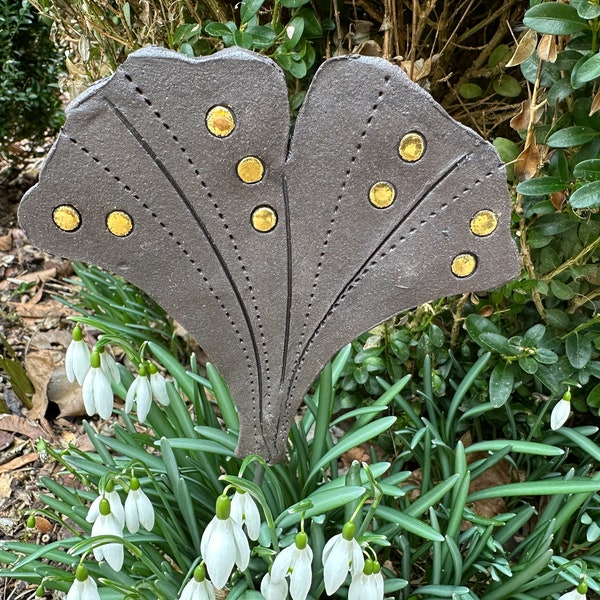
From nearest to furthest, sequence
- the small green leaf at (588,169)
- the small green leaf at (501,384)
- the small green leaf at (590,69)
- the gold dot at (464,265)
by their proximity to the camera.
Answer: the gold dot at (464,265)
the small green leaf at (590,69)
the small green leaf at (588,169)
the small green leaf at (501,384)

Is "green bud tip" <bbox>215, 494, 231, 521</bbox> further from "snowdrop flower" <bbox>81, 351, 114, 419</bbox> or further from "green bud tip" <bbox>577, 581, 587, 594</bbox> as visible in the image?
"green bud tip" <bbox>577, 581, 587, 594</bbox>

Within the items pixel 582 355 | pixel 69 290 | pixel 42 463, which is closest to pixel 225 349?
pixel 582 355

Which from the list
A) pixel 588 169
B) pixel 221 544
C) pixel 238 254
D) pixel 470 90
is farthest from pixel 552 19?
pixel 221 544

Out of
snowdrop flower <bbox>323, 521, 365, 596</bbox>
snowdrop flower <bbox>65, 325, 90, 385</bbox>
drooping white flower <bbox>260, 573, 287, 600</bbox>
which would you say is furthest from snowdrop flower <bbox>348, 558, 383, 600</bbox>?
snowdrop flower <bbox>65, 325, 90, 385</bbox>

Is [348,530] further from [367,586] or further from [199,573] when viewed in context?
[199,573]

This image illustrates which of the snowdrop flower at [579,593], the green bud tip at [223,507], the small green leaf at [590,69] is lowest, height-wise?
the snowdrop flower at [579,593]

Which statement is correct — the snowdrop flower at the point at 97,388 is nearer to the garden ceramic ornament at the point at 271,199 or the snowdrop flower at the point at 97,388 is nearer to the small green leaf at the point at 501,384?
the garden ceramic ornament at the point at 271,199

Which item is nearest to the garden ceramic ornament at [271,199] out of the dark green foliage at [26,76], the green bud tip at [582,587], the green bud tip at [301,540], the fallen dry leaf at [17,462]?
the green bud tip at [301,540]
